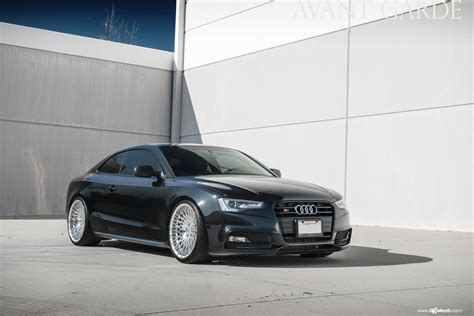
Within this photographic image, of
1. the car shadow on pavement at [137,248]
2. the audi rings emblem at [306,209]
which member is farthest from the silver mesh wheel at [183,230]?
the audi rings emblem at [306,209]

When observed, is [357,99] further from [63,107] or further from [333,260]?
[63,107]

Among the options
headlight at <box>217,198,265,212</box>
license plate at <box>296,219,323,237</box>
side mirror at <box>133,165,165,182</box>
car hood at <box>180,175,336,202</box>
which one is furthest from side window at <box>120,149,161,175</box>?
license plate at <box>296,219,323,237</box>

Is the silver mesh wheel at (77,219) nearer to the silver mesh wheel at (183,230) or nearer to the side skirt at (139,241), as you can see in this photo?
the side skirt at (139,241)

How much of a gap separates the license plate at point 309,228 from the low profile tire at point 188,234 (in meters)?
0.99

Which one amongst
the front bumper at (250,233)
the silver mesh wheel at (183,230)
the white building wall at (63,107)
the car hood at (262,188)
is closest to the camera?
the front bumper at (250,233)

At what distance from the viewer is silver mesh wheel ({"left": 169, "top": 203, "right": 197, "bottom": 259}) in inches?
296

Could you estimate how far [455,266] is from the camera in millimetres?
7730

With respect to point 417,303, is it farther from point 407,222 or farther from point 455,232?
point 407,222

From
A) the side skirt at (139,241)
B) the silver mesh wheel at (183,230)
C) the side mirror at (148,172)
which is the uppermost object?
the side mirror at (148,172)

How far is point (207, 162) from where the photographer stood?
8539 mm

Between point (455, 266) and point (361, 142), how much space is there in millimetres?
8685

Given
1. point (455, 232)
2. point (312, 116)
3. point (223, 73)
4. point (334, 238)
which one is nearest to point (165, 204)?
point (334, 238)

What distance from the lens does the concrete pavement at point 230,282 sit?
4902 millimetres

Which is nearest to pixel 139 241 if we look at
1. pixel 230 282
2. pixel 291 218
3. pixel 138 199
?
pixel 138 199
